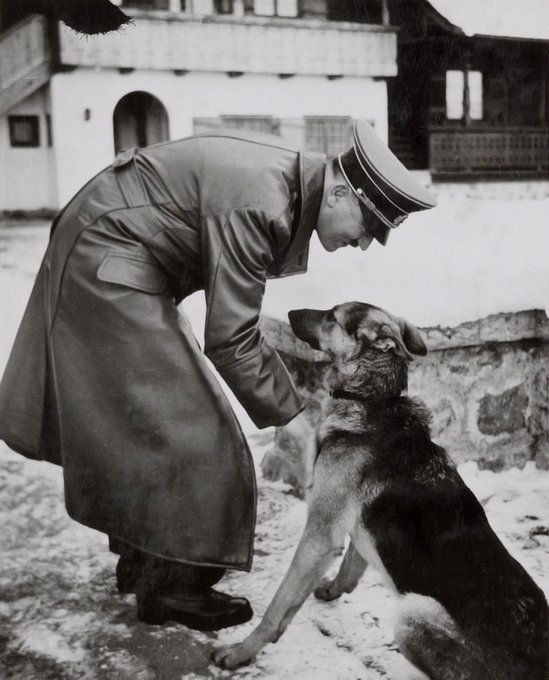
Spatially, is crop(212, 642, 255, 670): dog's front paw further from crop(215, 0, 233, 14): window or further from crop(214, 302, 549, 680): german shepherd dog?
crop(215, 0, 233, 14): window

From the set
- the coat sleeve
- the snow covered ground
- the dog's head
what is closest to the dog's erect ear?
the dog's head

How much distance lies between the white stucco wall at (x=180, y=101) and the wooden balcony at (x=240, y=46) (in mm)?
36

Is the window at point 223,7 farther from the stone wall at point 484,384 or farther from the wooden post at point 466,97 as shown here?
the stone wall at point 484,384

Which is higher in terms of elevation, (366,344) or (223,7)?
(223,7)

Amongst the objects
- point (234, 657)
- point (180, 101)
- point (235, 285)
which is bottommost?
point (234, 657)

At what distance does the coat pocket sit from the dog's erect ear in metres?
0.87

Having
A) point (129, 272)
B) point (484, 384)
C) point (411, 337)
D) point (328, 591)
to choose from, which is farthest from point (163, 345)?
point (484, 384)

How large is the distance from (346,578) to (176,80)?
1.86 meters

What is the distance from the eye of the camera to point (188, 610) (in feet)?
7.39

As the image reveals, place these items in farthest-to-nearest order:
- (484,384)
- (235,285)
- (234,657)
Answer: (484,384) → (234,657) → (235,285)

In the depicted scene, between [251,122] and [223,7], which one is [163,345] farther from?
[223,7]

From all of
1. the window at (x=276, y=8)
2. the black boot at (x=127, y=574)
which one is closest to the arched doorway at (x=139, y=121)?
the window at (x=276, y=8)

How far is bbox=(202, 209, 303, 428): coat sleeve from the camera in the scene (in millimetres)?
1854

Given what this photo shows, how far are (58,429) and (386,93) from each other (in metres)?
1.66
